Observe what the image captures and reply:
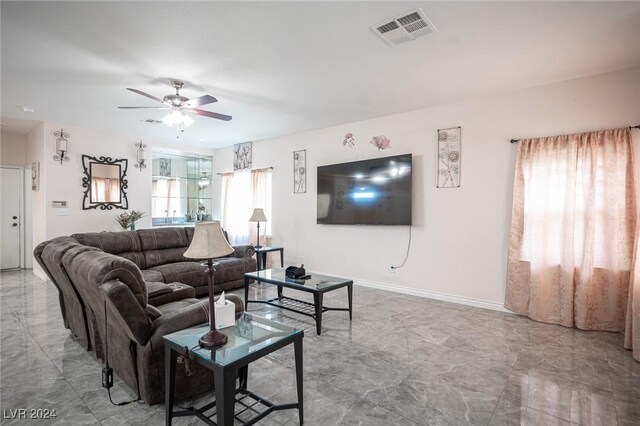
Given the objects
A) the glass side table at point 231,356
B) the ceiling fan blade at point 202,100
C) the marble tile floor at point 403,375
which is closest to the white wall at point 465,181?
the marble tile floor at point 403,375

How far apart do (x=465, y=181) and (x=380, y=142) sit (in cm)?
141

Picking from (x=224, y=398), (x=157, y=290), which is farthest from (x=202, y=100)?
(x=224, y=398)

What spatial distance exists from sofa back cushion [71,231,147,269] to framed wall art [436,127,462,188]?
4.23m

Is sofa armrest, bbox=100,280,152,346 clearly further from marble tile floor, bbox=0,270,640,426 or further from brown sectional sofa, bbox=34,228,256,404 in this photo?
marble tile floor, bbox=0,270,640,426

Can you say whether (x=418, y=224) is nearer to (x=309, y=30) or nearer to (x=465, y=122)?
(x=465, y=122)

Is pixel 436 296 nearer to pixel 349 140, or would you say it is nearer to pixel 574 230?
pixel 574 230

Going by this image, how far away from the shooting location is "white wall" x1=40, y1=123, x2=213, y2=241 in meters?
5.43

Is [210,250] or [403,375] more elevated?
[210,250]

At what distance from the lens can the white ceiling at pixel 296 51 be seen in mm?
2410

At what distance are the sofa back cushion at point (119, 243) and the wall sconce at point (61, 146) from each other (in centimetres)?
217

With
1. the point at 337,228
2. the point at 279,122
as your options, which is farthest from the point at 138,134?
the point at 337,228

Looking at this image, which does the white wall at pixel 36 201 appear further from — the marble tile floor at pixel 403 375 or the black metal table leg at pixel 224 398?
the black metal table leg at pixel 224 398

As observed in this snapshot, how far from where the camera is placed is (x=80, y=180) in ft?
18.8

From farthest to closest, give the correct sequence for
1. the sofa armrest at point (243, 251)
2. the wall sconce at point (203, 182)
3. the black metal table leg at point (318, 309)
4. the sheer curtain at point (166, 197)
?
the wall sconce at point (203, 182) → the sheer curtain at point (166, 197) → the sofa armrest at point (243, 251) → the black metal table leg at point (318, 309)
